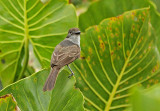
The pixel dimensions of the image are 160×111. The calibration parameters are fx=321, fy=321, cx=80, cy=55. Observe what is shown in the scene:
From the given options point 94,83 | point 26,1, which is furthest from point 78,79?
point 26,1

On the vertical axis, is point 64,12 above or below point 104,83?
above

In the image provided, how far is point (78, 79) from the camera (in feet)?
4.67

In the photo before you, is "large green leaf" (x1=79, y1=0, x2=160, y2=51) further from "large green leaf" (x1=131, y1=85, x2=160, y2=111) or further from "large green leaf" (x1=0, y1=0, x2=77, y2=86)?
"large green leaf" (x1=131, y1=85, x2=160, y2=111)

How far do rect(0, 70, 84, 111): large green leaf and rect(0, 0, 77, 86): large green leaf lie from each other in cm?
37

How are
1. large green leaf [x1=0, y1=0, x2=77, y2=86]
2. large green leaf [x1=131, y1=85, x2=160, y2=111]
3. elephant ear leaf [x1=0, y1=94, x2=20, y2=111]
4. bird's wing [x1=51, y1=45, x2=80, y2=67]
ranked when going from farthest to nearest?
large green leaf [x1=0, y1=0, x2=77, y2=86], bird's wing [x1=51, y1=45, x2=80, y2=67], elephant ear leaf [x1=0, y1=94, x2=20, y2=111], large green leaf [x1=131, y1=85, x2=160, y2=111]

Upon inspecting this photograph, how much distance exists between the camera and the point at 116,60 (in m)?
1.41

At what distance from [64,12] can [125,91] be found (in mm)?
526

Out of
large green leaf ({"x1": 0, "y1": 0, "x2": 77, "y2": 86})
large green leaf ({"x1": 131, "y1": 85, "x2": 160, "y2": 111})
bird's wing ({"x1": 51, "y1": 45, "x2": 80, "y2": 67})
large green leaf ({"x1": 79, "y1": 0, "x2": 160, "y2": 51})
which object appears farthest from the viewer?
large green leaf ({"x1": 79, "y1": 0, "x2": 160, "y2": 51})

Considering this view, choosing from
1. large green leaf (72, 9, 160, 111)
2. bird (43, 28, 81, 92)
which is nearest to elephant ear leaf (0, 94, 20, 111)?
bird (43, 28, 81, 92)

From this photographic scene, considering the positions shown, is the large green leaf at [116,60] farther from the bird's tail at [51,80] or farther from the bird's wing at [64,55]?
the bird's tail at [51,80]

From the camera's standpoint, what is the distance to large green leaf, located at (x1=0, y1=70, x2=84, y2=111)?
1215 millimetres

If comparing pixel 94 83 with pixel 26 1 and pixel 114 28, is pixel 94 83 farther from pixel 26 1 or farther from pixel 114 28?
pixel 26 1

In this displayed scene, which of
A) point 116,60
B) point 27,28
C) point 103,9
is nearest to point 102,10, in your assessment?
point 103,9

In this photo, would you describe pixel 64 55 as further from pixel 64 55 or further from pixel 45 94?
pixel 45 94
